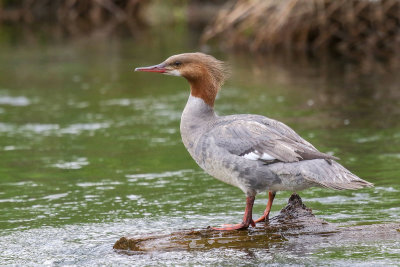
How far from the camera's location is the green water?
5.09 metres

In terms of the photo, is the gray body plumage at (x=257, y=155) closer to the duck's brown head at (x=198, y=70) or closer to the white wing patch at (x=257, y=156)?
the white wing patch at (x=257, y=156)

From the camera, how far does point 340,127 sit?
934 cm

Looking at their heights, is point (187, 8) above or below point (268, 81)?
above

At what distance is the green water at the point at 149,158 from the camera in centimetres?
509

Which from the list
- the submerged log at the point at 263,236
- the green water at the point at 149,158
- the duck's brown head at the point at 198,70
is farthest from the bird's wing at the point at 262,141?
the green water at the point at 149,158

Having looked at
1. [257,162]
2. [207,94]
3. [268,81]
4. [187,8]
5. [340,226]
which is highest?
[187,8]

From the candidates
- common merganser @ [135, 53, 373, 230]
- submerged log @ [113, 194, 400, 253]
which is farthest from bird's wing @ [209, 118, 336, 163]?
submerged log @ [113, 194, 400, 253]

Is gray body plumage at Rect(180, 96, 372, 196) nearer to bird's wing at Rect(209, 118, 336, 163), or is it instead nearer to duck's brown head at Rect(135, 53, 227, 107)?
bird's wing at Rect(209, 118, 336, 163)

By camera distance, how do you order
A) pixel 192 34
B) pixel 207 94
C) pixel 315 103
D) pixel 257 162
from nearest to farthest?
pixel 257 162 → pixel 207 94 → pixel 315 103 → pixel 192 34

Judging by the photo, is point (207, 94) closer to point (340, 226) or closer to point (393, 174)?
point (340, 226)

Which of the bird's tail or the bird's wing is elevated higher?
the bird's wing

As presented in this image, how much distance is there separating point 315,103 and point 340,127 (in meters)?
1.72

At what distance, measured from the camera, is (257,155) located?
5.03 m

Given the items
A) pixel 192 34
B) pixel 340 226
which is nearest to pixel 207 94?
pixel 340 226
